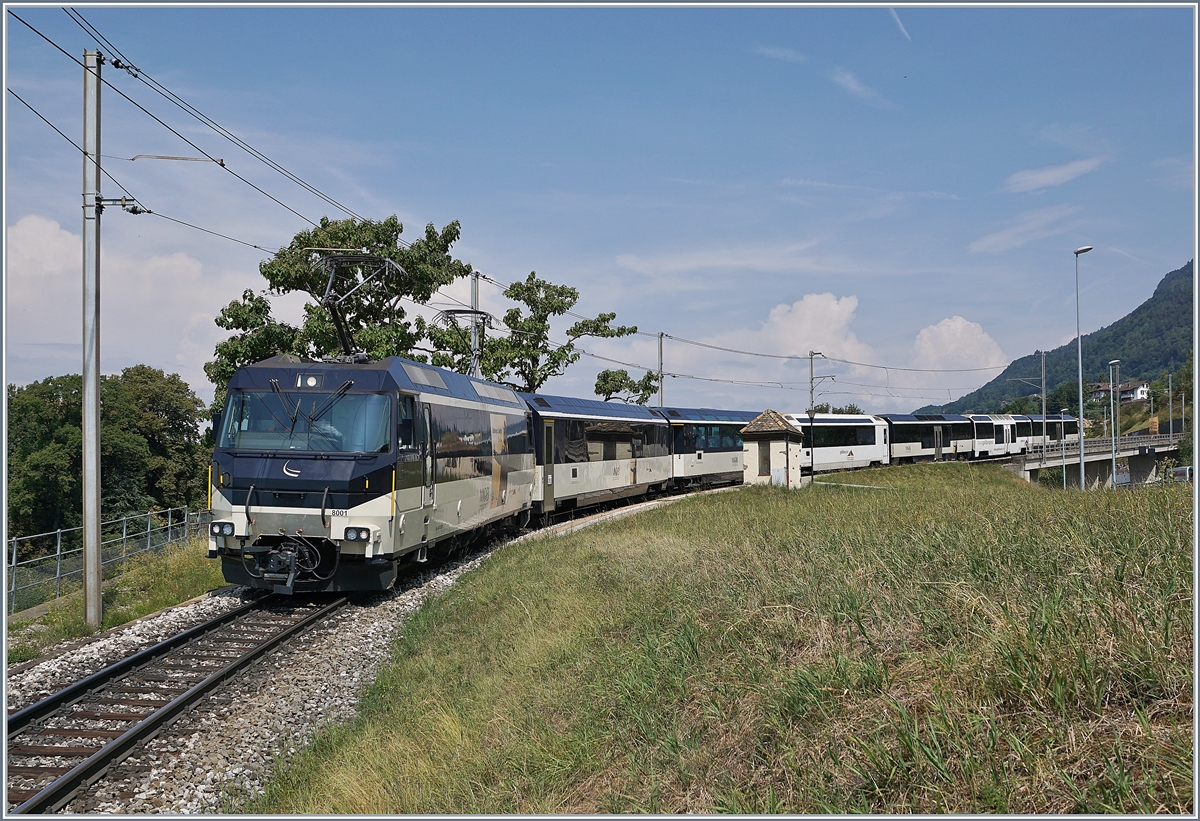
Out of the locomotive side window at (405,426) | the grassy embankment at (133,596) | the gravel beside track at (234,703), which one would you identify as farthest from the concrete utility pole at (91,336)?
the locomotive side window at (405,426)

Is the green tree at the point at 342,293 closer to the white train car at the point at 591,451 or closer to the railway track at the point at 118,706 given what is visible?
the white train car at the point at 591,451

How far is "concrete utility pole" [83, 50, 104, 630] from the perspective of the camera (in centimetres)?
1112

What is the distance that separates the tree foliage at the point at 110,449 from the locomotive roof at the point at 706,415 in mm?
28684

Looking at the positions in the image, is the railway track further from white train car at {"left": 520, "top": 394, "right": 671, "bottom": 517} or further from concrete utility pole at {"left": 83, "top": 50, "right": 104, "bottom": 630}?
white train car at {"left": 520, "top": 394, "right": 671, "bottom": 517}

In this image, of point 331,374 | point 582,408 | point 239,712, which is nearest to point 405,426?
point 331,374

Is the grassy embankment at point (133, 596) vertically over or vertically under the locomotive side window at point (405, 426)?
under

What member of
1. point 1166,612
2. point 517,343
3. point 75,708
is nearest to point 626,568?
point 75,708

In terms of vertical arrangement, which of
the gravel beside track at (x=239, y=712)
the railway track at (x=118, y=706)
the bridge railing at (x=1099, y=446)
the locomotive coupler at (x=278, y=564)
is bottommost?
the gravel beside track at (x=239, y=712)

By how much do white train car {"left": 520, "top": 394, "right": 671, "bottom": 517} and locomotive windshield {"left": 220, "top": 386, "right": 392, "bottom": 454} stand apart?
30.6 feet

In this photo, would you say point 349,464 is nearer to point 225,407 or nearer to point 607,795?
point 225,407

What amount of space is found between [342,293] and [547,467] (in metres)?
7.71

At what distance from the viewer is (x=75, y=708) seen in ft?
24.6

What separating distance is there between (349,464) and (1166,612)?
9.25 m

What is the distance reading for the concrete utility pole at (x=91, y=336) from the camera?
1112cm
